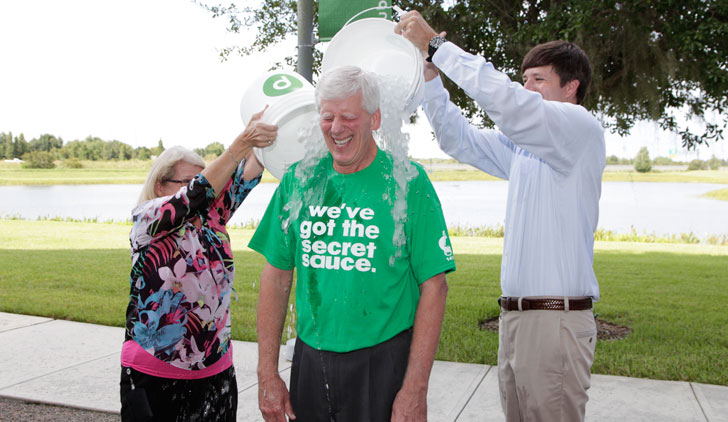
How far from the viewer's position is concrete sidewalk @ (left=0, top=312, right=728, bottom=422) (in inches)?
170

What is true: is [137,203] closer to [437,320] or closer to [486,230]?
[437,320]

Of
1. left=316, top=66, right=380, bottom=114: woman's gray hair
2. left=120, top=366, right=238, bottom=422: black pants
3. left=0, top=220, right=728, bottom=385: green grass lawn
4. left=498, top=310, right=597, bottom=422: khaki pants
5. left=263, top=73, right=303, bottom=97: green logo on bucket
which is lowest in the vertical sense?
left=0, top=220, right=728, bottom=385: green grass lawn

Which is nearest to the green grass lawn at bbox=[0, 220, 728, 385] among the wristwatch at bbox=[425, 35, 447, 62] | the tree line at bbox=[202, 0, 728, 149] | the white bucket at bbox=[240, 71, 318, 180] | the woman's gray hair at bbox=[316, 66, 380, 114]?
the tree line at bbox=[202, 0, 728, 149]

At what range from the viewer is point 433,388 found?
4809 mm

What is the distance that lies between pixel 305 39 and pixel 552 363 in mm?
3884

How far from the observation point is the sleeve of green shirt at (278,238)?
2.29 meters

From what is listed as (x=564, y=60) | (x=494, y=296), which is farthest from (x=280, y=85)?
(x=494, y=296)

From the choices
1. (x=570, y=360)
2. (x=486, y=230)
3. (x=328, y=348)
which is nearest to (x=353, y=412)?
(x=328, y=348)

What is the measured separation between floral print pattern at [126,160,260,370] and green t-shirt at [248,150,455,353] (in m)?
0.71

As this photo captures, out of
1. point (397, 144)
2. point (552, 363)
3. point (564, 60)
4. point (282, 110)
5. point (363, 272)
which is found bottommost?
point (552, 363)

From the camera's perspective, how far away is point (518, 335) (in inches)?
101

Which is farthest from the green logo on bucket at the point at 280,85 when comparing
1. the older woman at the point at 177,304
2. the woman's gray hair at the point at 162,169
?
the woman's gray hair at the point at 162,169

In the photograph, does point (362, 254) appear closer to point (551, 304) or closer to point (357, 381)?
point (357, 381)

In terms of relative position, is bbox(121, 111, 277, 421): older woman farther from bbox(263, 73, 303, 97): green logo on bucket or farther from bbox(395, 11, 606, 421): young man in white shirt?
bbox(395, 11, 606, 421): young man in white shirt
